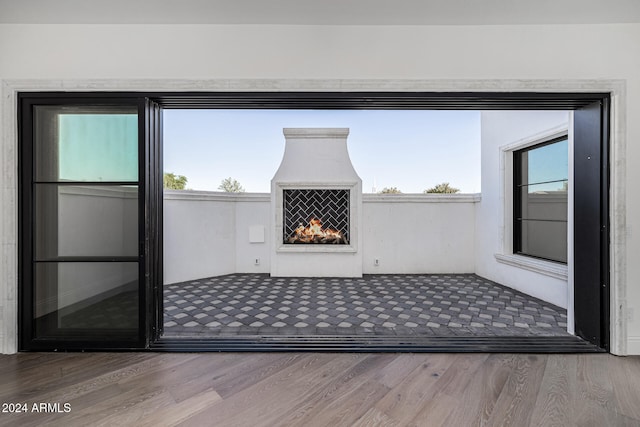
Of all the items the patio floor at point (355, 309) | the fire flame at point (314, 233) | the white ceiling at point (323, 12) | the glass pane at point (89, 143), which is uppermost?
the white ceiling at point (323, 12)

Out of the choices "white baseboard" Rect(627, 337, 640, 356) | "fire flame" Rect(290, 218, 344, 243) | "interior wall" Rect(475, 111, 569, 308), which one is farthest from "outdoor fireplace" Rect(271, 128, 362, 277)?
"white baseboard" Rect(627, 337, 640, 356)

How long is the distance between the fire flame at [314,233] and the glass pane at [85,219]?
2653 millimetres

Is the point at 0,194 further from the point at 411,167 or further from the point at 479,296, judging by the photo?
the point at 411,167

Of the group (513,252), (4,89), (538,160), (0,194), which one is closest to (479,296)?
(513,252)

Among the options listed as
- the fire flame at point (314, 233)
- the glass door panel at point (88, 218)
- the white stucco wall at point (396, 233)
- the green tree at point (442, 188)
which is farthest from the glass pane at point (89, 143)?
the green tree at point (442, 188)

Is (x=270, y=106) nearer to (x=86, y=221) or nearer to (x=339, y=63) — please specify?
(x=339, y=63)

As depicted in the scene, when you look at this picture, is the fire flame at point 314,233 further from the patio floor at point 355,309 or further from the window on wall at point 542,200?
the window on wall at point 542,200

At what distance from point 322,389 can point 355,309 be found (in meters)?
1.39

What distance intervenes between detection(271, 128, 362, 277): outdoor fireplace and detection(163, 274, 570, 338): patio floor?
33 cm

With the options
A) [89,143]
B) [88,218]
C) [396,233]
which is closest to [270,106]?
[89,143]

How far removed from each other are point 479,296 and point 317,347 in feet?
7.79

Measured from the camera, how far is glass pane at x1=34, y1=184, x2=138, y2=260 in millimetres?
2074

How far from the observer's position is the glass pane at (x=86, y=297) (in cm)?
207

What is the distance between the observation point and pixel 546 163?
3.28 m
